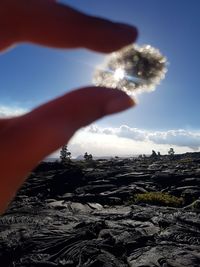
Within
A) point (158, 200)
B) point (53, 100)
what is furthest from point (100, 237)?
point (53, 100)

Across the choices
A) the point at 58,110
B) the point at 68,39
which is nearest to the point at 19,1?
the point at 68,39

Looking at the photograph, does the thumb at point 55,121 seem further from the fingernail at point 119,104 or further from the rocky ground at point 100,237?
the rocky ground at point 100,237

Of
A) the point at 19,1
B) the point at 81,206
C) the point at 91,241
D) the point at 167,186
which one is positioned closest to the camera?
the point at 19,1

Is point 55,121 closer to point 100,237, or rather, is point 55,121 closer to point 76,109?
point 76,109

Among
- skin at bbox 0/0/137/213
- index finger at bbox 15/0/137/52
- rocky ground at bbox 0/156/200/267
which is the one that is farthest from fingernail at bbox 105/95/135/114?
rocky ground at bbox 0/156/200/267

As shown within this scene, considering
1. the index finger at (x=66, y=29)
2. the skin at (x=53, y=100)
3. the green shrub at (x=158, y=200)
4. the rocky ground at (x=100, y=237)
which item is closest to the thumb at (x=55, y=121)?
the skin at (x=53, y=100)

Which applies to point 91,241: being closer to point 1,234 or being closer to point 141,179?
point 1,234

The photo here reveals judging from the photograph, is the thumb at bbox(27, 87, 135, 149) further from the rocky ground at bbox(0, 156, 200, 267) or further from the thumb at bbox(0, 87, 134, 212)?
the rocky ground at bbox(0, 156, 200, 267)
